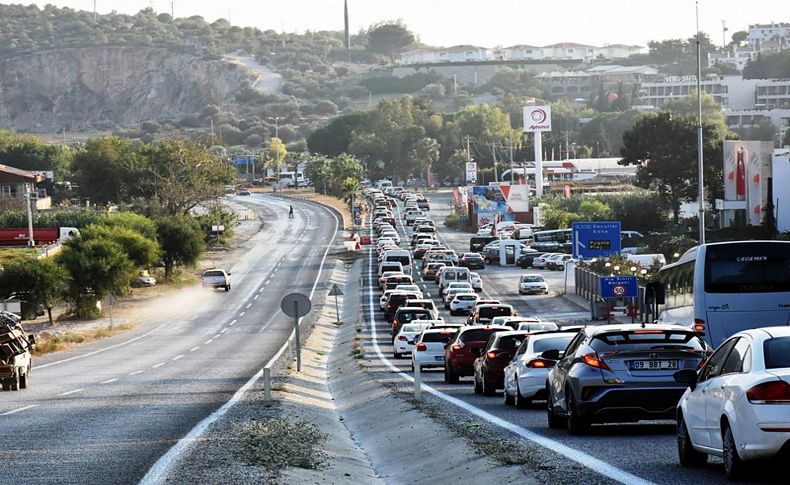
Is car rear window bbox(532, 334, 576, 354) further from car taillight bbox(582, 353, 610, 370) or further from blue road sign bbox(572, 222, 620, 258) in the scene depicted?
blue road sign bbox(572, 222, 620, 258)

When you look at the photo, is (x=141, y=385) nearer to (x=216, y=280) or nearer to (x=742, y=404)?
(x=742, y=404)

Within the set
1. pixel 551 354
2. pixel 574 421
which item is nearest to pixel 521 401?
pixel 551 354

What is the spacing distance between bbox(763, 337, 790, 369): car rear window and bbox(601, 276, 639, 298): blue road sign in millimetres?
45044

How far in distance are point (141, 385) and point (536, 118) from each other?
5239 inches

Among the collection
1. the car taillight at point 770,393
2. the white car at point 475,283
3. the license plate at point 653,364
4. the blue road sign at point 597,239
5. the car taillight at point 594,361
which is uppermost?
the car taillight at point 770,393

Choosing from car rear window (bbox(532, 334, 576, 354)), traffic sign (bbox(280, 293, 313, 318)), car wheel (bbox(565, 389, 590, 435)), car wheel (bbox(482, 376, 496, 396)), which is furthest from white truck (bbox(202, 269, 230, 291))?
car wheel (bbox(565, 389, 590, 435))

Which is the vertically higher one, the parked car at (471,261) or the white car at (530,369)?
the white car at (530,369)

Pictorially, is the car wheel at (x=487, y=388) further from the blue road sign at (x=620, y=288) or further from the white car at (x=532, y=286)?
the white car at (x=532, y=286)

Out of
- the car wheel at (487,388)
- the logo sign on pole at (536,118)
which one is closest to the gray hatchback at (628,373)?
the car wheel at (487,388)

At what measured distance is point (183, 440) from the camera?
63.2ft

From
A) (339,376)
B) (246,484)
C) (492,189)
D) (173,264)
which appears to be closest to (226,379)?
(339,376)

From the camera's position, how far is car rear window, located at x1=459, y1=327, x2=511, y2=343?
32787 mm

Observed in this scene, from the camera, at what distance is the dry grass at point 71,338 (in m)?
57.2

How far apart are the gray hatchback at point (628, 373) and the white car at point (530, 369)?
4970 mm
